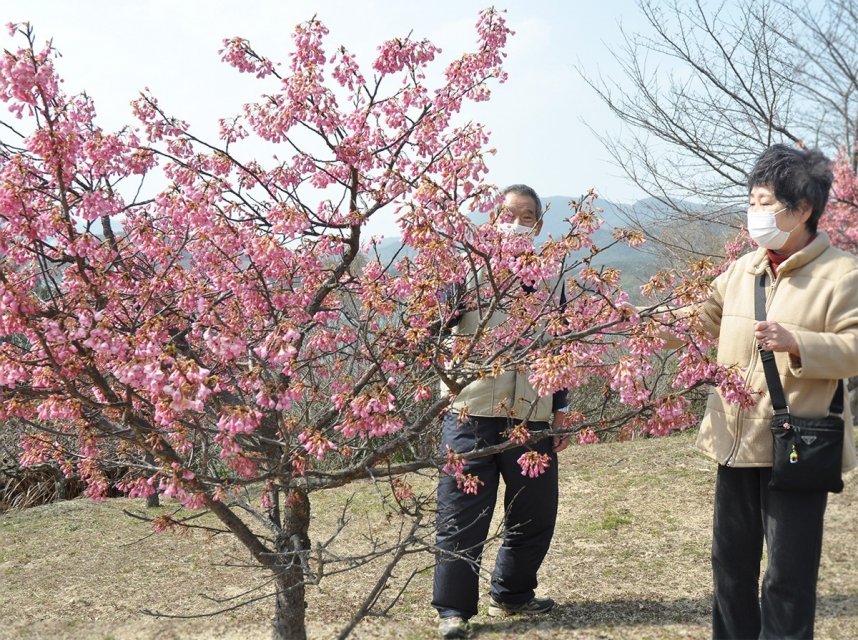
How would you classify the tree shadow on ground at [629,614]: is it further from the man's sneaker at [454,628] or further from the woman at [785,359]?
the woman at [785,359]

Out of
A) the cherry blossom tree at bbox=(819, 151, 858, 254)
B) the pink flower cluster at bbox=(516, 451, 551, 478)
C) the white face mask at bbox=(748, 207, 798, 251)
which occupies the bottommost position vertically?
the pink flower cluster at bbox=(516, 451, 551, 478)

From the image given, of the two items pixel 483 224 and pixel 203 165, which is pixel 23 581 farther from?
pixel 483 224

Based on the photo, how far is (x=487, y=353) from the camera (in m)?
3.20

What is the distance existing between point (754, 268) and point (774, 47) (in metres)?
4.68

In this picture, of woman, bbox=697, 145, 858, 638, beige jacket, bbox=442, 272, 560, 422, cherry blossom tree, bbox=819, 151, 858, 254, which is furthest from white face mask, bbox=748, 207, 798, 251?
cherry blossom tree, bbox=819, 151, 858, 254

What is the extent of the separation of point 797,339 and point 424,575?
9.82 ft

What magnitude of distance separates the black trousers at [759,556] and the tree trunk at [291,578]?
1649 millimetres

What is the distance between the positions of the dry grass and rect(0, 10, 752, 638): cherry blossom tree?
554 millimetres

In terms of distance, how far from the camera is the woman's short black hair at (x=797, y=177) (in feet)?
8.63

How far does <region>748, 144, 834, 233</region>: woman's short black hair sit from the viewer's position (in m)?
2.63

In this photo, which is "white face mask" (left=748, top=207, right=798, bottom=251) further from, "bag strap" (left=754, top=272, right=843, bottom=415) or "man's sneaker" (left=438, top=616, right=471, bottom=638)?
"man's sneaker" (left=438, top=616, right=471, bottom=638)

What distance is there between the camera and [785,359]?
2652 millimetres

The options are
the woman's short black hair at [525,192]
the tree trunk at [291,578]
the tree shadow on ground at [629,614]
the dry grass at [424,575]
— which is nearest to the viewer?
the tree trunk at [291,578]

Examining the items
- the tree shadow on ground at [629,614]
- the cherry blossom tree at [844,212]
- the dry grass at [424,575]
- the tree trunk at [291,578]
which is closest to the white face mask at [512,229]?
the tree trunk at [291,578]
